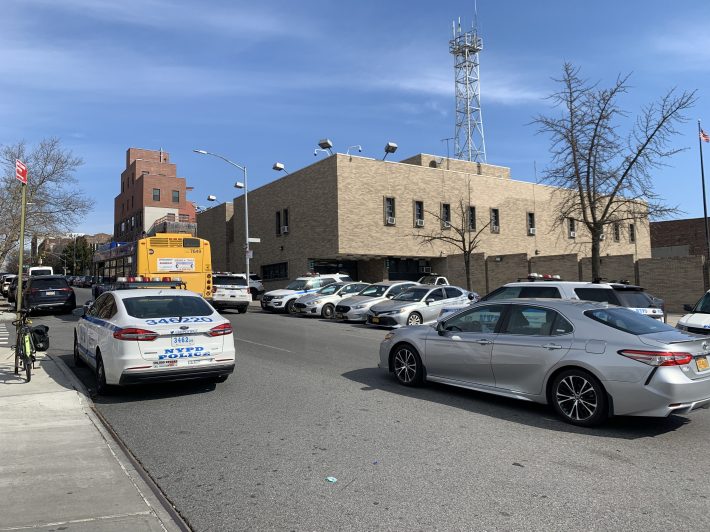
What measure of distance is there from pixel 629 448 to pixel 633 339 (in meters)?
1.22

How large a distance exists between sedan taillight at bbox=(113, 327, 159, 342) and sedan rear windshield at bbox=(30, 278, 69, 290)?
17942 millimetres

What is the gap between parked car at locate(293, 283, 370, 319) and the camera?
23.0m

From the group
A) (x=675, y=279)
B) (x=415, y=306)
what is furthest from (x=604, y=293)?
(x=675, y=279)

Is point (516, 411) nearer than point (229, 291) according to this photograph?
Yes

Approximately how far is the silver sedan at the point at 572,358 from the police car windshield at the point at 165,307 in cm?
338

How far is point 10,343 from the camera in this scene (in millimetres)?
13656

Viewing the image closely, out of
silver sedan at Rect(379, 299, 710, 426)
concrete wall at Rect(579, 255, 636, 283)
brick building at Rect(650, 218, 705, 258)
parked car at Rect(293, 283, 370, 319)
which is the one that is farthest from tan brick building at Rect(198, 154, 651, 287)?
silver sedan at Rect(379, 299, 710, 426)

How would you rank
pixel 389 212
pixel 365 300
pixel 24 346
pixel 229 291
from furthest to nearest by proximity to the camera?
pixel 389 212, pixel 229 291, pixel 365 300, pixel 24 346

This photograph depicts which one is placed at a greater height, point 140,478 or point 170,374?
point 170,374

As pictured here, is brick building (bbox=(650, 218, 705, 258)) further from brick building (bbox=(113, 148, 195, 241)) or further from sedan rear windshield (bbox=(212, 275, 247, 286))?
brick building (bbox=(113, 148, 195, 241))

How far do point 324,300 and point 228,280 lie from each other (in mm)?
4600

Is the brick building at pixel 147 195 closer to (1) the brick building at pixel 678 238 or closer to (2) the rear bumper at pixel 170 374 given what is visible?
(1) the brick building at pixel 678 238

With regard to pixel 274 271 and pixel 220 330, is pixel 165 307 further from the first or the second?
pixel 274 271

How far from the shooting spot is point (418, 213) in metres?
37.9
